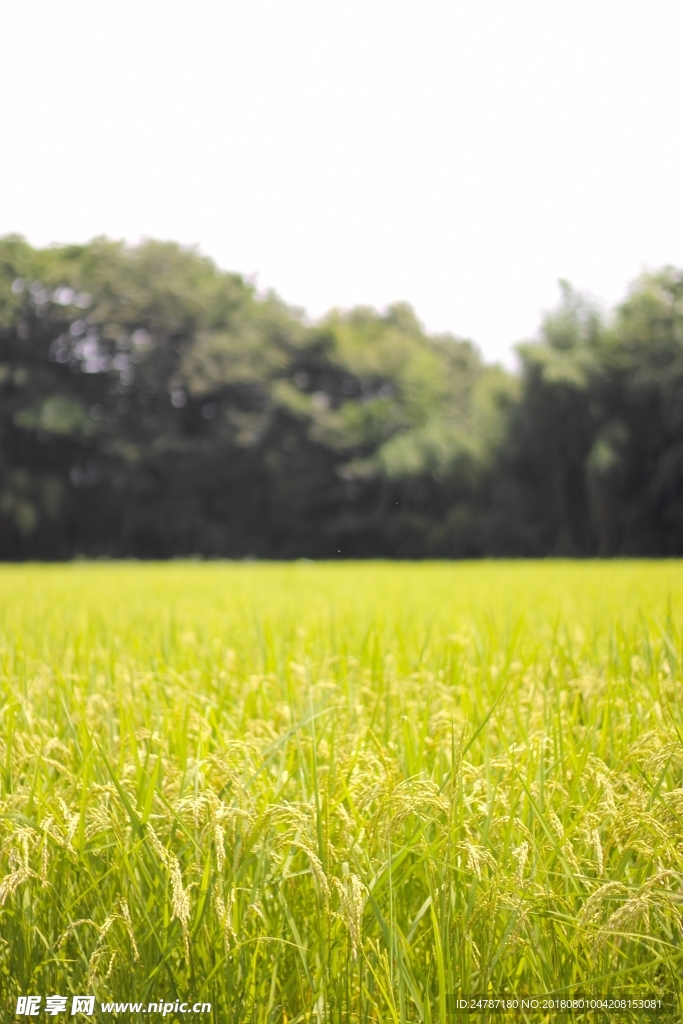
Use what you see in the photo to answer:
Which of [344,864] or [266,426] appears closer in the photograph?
[344,864]

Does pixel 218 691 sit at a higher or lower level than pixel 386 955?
higher

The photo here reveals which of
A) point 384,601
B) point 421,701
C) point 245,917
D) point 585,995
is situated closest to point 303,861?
point 245,917

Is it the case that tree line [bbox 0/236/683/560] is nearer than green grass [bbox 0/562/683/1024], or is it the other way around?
green grass [bbox 0/562/683/1024]

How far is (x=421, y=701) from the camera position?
7.03ft

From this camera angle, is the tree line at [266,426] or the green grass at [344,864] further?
the tree line at [266,426]

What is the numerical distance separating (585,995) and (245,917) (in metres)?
0.48

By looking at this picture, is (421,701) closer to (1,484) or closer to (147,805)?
(147,805)

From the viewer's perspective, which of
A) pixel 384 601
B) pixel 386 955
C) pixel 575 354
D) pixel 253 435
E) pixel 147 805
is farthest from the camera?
pixel 253 435

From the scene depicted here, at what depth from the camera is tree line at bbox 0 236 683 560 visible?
802 inches

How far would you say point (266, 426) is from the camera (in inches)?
1025

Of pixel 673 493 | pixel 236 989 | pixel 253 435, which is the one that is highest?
pixel 253 435

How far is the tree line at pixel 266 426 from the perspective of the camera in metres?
20.4

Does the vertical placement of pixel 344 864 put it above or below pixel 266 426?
below

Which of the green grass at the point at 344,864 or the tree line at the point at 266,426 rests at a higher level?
the tree line at the point at 266,426
